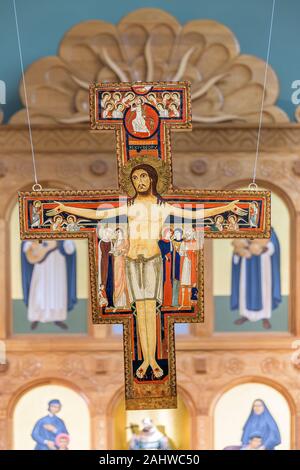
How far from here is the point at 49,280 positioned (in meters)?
9.23

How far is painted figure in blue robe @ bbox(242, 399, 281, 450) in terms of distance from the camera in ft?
30.1

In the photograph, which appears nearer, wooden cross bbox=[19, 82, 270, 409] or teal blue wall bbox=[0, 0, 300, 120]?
wooden cross bbox=[19, 82, 270, 409]

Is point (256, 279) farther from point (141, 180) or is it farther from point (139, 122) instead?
point (139, 122)

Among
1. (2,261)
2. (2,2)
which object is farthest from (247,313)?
(2,2)

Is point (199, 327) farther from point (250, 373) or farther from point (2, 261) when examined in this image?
point (2, 261)

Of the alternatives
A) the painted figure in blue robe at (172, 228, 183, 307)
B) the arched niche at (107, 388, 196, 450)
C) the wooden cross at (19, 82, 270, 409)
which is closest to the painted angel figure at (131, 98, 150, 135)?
the wooden cross at (19, 82, 270, 409)

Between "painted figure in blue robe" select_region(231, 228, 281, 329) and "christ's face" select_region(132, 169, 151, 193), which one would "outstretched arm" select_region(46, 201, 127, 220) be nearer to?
"christ's face" select_region(132, 169, 151, 193)

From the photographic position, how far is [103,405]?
9.15 metres

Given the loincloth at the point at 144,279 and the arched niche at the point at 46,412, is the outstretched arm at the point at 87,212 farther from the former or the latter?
the arched niche at the point at 46,412

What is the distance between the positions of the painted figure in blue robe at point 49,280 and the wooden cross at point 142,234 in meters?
2.81

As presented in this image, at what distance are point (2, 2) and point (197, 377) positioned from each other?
5440 millimetres

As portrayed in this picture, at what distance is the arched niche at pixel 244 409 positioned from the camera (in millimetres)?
9180

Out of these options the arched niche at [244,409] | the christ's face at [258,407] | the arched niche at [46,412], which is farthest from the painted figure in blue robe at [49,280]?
the christ's face at [258,407]

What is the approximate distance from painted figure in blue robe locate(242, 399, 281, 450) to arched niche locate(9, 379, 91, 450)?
2.08 m
